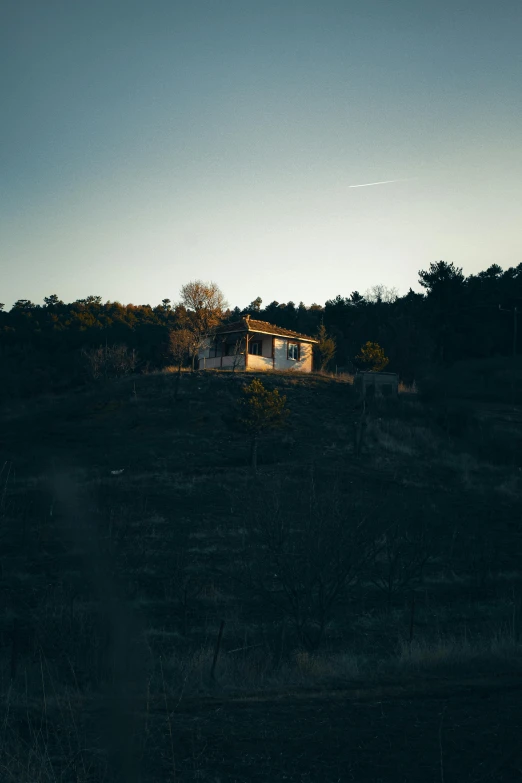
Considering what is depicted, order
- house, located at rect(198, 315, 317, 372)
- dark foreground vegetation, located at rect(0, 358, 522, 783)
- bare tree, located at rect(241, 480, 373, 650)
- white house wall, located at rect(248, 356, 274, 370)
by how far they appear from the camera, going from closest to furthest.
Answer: dark foreground vegetation, located at rect(0, 358, 522, 783), bare tree, located at rect(241, 480, 373, 650), white house wall, located at rect(248, 356, 274, 370), house, located at rect(198, 315, 317, 372)

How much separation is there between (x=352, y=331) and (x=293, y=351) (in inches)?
694

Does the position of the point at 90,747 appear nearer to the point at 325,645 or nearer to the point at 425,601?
the point at 325,645

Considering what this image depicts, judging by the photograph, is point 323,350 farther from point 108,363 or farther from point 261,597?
point 261,597

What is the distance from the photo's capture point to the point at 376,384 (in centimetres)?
4438

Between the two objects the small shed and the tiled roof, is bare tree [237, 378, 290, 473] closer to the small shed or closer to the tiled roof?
the small shed

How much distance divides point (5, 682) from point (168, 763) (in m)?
4.68

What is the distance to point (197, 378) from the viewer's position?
46.0 m

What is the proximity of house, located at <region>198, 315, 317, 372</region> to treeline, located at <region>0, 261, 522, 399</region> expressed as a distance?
504 centimetres

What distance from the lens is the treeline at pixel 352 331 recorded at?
58969mm

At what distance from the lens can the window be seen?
5313 centimetres

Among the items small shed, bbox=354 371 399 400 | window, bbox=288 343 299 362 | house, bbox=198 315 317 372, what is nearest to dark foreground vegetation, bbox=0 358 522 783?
small shed, bbox=354 371 399 400

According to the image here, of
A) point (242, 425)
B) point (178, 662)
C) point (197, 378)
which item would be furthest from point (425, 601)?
point (197, 378)

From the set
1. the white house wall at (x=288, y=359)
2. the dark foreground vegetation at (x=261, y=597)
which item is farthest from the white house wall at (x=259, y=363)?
the dark foreground vegetation at (x=261, y=597)

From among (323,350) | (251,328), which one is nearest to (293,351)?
(323,350)
